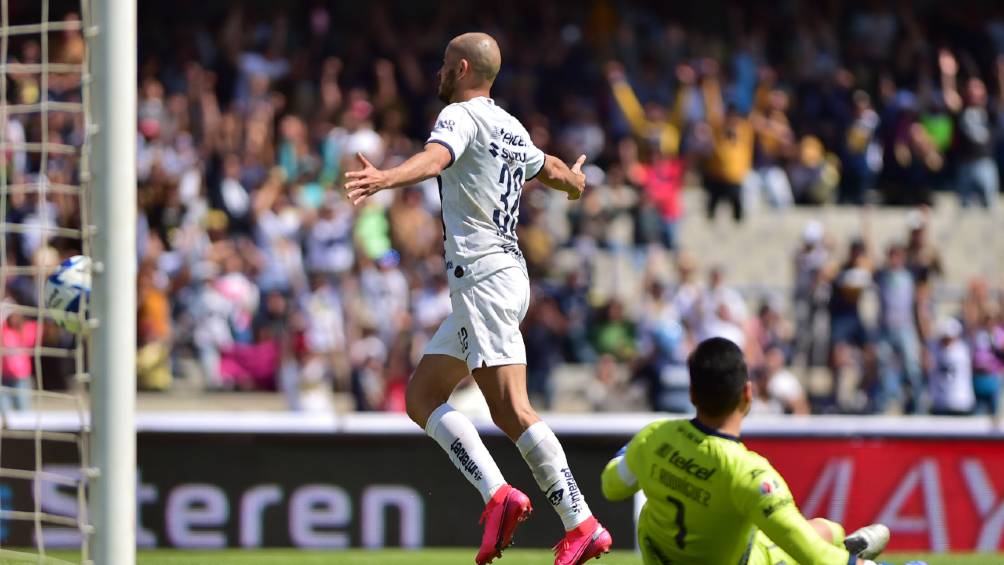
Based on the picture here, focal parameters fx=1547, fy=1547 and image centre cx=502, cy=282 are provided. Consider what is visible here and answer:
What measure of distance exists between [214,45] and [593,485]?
422 inches

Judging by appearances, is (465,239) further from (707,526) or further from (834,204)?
(834,204)

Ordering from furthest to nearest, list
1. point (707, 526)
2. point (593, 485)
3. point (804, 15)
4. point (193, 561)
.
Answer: point (804, 15) → point (593, 485) → point (193, 561) → point (707, 526)

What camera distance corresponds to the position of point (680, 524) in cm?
570

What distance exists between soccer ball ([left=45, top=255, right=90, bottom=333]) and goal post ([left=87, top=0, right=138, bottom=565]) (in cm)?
26

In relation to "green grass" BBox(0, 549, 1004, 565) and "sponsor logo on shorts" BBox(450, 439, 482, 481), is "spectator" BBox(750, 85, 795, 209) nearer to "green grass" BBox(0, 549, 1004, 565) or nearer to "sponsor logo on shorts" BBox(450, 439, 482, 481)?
"green grass" BBox(0, 549, 1004, 565)

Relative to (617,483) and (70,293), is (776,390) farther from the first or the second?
(617,483)

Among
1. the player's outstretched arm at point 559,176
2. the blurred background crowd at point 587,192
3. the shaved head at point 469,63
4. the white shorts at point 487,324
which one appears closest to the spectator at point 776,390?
the blurred background crowd at point 587,192

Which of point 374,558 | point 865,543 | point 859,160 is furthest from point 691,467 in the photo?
point 859,160

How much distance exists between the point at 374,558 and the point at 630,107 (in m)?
10.2

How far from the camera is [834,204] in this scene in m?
18.9

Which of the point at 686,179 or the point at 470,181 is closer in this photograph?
the point at 470,181

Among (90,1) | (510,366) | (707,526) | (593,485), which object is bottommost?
(593,485)

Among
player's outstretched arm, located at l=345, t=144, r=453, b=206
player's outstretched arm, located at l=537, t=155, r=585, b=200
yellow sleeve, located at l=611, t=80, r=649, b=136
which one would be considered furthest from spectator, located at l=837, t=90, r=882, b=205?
player's outstretched arm, located at l=345, t=144, r=453, b=206

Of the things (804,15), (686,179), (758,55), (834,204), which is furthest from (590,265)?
(804,15)
